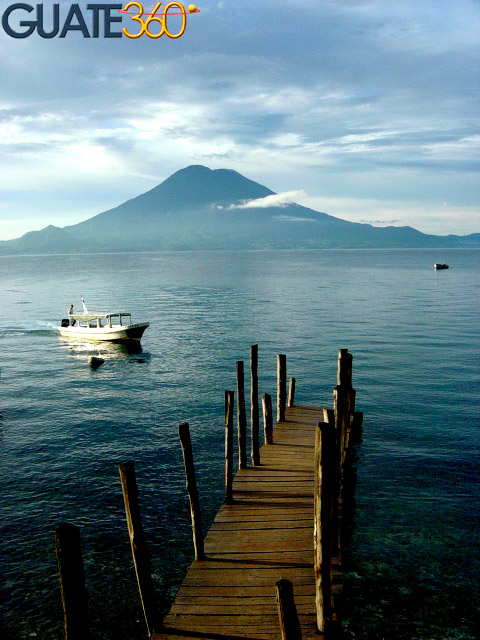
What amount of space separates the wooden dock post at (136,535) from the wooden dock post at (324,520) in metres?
2.93

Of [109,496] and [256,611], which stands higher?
[256,611]

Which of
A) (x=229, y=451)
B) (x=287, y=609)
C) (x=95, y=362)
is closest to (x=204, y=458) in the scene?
(x=229, y=451)

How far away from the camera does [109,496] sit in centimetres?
1919

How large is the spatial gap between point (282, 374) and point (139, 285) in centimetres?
10963

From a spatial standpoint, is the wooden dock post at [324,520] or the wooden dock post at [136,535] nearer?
the wooden dock post at [324,520]

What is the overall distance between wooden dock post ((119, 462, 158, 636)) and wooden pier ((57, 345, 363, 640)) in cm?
2

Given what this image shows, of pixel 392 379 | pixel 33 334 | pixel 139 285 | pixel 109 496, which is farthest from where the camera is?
pixel 139 285

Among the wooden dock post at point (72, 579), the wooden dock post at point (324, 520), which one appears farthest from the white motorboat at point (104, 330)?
the wooden dock post at point (72, 579)

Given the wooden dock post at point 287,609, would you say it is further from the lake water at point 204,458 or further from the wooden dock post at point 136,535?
the lake water at point 204,458

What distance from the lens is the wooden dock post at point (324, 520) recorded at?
8.91 m

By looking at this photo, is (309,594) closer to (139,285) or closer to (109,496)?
(109,496)

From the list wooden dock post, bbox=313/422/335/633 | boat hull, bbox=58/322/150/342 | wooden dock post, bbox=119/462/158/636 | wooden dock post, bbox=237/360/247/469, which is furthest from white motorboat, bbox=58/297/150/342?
wooden dock post, bbox=313/422/335/633

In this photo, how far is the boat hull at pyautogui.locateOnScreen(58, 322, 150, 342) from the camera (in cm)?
4831

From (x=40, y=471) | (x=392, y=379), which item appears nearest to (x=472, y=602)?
(x=40, y=471)
